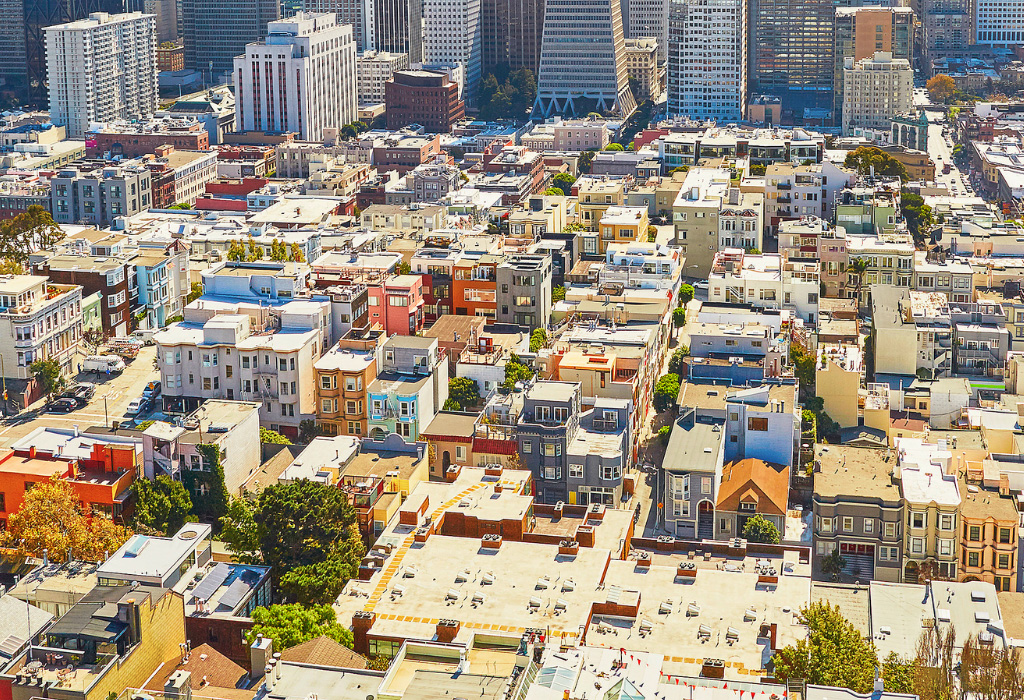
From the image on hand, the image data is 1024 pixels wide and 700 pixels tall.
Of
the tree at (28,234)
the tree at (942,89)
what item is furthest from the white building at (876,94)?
the tree at (28,234)

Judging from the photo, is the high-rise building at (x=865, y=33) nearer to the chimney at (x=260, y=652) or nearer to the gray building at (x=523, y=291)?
the gray building at (x=523, y=291)

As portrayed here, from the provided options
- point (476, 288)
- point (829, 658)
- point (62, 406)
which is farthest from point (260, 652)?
point (476, 288)

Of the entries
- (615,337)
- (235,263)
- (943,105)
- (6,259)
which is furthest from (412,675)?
(943,105)

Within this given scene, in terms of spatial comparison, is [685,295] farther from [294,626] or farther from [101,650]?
[101,650]

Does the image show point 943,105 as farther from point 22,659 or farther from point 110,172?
point 22,659

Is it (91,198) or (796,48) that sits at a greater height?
(796,48)
